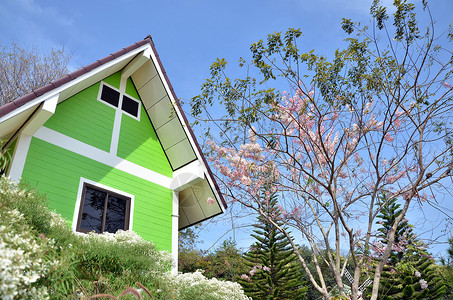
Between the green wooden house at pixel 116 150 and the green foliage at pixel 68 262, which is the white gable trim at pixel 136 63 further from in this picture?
the green foliage at pixel 68 262

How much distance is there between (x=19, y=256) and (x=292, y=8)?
6.57m

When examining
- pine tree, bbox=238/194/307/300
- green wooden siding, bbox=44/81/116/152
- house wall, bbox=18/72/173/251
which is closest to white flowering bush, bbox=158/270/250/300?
house wall, bbox=18/72/173/251

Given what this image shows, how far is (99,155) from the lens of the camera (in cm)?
701

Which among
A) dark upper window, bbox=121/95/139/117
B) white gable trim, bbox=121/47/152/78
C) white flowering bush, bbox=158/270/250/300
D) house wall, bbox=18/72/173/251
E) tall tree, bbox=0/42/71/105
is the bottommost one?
white flowering bush, bbox=158/270/250/300

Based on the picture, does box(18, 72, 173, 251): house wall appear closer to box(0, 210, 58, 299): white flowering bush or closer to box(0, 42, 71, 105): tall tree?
box(0, 210, 58, 299): white flowering bush

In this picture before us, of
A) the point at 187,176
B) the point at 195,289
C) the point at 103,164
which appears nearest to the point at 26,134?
the point at 103,164

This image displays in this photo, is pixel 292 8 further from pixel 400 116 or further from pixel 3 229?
pixel 3 229

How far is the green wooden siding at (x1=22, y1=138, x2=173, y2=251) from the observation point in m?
5.87

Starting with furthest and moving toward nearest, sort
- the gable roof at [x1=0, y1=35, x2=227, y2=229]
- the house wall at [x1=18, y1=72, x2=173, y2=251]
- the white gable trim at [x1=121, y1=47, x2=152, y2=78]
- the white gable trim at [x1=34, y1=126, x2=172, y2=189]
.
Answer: the white gable trim at [x1=121, y1=47, x2=152, y2=78], the gable roof at [x1=0, y1=35, x2=227, y2=229], the white gable trim at [x1=34, y1=126, x2=172, y2=189], the house wall at [x1=18, y1=72, x2=173, y2=251]

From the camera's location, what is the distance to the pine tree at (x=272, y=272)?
15703 millimetres

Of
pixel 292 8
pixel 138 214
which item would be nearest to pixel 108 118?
pixel 138 214

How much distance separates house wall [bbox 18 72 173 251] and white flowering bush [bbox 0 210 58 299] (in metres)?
3.35

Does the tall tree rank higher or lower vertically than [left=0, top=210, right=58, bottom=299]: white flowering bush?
higher

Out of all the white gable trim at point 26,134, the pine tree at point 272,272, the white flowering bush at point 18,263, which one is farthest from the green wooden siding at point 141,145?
the pine tree at point 272,272
